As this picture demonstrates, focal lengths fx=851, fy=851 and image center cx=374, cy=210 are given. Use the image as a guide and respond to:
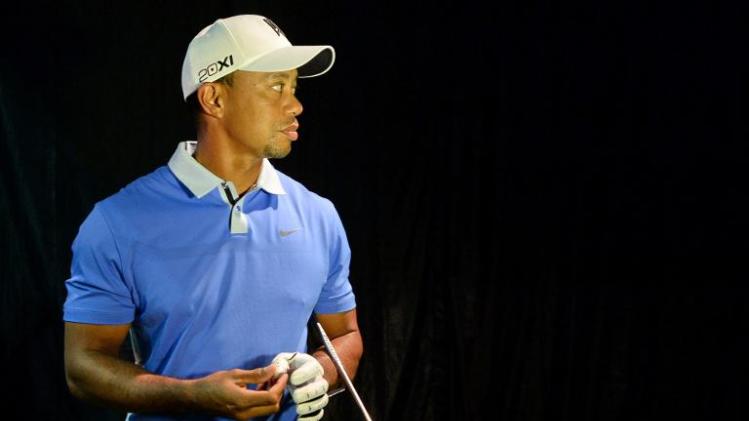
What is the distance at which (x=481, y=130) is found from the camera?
271cm

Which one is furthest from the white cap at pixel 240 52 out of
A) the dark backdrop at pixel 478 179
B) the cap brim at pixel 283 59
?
the dark backdrop at pixel 478 179

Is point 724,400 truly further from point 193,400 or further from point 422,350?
point 193,400

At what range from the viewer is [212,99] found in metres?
1.68

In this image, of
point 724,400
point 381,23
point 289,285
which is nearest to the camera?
point 289,285

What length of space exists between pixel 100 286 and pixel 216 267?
201 mm

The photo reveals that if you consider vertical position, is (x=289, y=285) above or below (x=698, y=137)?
below

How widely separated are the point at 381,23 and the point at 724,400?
1.57m

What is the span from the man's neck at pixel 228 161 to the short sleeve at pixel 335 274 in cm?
19

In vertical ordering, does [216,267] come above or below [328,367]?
above

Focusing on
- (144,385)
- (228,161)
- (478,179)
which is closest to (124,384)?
(144,385)

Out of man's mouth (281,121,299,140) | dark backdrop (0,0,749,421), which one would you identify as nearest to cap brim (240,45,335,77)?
man's mouth (281,121,299,140)

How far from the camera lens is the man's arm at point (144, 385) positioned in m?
1.40

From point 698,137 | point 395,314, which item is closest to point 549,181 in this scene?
point 698,137

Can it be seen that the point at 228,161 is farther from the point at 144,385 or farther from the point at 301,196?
the point at 144,385
